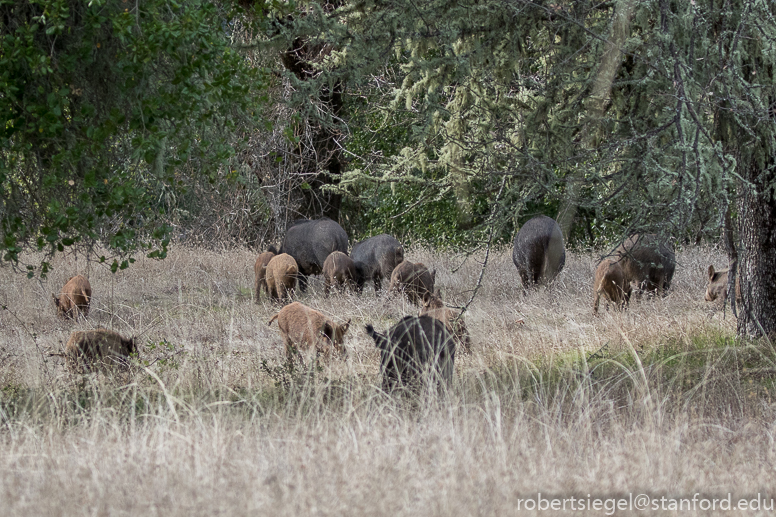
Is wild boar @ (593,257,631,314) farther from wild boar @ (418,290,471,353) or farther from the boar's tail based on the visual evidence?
the boar's tail

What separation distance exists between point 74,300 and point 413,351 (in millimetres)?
5699

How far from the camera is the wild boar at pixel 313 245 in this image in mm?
12523

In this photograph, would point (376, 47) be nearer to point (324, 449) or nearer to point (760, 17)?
point (760, 17)

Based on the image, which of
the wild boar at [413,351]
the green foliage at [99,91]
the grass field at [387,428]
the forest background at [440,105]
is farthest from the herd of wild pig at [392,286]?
the green foliage at [99,91]

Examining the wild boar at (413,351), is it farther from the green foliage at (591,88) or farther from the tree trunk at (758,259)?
the tree trunk at (758,259)

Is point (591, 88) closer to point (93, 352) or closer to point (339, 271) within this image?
point (93, 352)

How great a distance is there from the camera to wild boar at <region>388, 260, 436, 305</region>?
1002 cm

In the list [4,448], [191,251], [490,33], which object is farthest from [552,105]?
[191,251]

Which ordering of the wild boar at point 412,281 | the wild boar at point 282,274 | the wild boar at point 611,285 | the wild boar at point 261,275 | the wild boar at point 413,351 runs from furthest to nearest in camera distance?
1. the wild boar at point 261,275
2. the wild boar at point 282,274
3. the wild boar at point 412,281
4. the wild boar at point 611,285
5. the wild boar at point 413,351

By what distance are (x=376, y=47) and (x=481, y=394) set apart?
330 cm

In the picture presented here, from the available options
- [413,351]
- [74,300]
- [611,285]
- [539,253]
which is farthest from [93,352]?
[539,253]

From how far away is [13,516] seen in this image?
130 inches

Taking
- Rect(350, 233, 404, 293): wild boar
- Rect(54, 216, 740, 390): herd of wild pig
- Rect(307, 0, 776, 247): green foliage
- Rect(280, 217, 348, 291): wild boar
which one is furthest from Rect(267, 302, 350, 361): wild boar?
Rect(280, 217, 348, 291): wild boar

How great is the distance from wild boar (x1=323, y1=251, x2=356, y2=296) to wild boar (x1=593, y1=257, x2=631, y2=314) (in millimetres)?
3756
